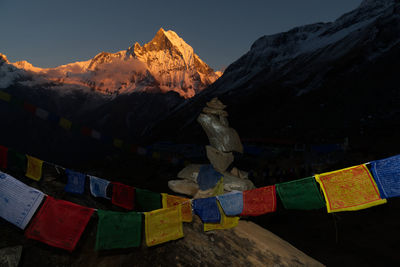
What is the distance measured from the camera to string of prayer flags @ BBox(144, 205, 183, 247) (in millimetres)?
4969

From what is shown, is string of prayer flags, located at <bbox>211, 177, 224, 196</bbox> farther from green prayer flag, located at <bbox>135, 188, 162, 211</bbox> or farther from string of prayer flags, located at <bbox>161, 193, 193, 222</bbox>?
green prayer flag, located at <bbox>135, 188, 162, 211</bbox>

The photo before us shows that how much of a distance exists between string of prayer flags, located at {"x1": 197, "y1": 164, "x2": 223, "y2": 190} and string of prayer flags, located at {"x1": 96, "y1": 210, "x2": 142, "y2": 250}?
2.56m

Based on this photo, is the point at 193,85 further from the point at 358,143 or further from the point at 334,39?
the point at 358,143

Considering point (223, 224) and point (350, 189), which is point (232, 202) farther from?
point (350, 189)

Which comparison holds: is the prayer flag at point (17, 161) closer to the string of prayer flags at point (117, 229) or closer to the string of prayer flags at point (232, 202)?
the string of prayer flags at point (117, 229)

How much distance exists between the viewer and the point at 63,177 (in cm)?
852

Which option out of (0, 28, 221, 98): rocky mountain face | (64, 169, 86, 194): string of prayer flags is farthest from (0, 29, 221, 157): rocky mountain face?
(64, 169, 86, 194): string of prayer flags

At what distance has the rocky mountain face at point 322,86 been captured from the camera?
31.5 meters

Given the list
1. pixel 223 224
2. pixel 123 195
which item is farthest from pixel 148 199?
pixel 223 224

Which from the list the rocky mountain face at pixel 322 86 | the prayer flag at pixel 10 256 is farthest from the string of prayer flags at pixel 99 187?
the rocky mountain face at pixel 322 86

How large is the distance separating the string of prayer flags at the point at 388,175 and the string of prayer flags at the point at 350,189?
98mm

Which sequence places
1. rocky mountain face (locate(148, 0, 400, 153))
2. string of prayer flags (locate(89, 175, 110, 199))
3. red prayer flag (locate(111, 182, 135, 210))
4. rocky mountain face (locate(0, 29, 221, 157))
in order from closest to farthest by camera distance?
red prayer flag (locate(111, 182, 135, 210)) < string of prayer flags (locate(89, 175, 110, 199)) < rocky mountain face (locate(148, 0, 400, 153)) < rocky mountain face (locate(0, 29, 221, 157))

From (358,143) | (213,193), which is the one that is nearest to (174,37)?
(358,143)

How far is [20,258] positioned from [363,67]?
4866 cm
